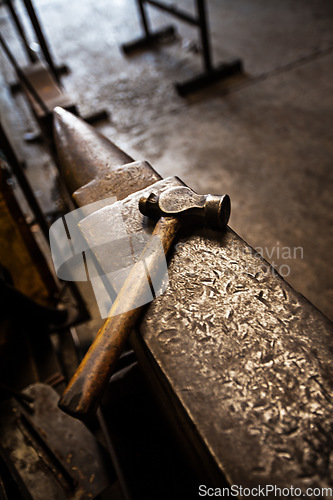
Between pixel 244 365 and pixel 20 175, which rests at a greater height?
pixel 244 365

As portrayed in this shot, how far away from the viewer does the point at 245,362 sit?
734mm

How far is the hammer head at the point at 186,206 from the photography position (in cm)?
94

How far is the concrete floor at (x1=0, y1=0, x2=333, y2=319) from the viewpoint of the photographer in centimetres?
229

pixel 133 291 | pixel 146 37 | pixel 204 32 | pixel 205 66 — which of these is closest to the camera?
pixel 133 291

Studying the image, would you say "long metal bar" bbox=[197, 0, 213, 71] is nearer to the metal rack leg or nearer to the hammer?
the metal rack leg

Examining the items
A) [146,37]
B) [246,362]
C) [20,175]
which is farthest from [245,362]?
[146,37]

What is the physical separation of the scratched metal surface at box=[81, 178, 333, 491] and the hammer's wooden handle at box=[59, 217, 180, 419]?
43mm

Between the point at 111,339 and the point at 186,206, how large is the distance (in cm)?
38

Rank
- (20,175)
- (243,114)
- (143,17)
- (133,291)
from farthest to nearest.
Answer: (143,17)
(243,114)
(20,175)
(133,291)

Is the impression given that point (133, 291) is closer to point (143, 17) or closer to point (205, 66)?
point (205, 66)

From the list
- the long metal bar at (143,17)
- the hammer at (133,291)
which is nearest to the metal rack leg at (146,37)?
the long metal bar at (143,17)

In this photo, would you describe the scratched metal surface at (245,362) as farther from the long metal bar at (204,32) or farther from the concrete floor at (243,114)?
the long metal bar at (204,32)

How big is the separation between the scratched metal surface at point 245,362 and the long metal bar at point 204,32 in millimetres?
3122

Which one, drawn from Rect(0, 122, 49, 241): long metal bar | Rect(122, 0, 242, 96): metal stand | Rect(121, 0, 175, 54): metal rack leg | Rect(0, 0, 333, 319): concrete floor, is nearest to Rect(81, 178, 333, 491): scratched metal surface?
Rect(0, 0, 333, 319): concrete floor
